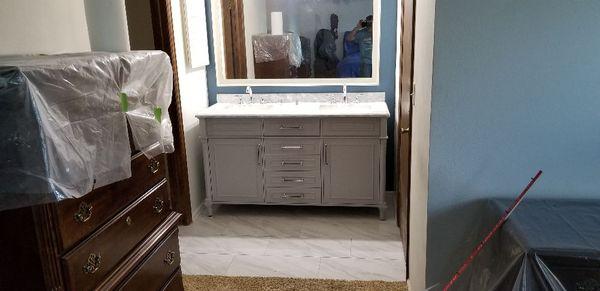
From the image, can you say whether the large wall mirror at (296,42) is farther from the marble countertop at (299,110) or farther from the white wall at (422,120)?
the white wall at (422,120)

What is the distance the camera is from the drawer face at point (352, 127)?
331 cm

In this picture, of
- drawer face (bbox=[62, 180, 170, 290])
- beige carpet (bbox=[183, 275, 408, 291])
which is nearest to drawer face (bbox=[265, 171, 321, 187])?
beige carpet (bbox=[183, 275, 408, 291])

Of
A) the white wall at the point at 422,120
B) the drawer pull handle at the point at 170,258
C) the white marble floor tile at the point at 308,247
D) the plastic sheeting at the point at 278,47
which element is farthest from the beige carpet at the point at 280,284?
the plastic sheeting at the point at 278,47

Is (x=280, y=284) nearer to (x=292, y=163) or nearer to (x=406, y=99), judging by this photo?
(x=292, y=163)

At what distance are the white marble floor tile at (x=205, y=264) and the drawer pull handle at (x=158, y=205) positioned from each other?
111 centimetres

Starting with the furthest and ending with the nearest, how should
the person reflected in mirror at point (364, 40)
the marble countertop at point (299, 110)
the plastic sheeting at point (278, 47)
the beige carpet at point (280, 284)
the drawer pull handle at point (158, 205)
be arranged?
the plastic sheeting at point (278, 47) < the person reflected in mirror at point (364, 40) < the marble countertop at point (299, 110) < the beige carpet at point (280, 284) < the drawer pull handle at point (158, 205)

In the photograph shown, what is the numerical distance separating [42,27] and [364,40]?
250 centimetres

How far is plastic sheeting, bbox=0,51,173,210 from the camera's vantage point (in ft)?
3.27

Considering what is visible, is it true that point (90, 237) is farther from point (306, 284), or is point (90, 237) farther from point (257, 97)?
point (257, 97)

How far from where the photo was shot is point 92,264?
4.37ft

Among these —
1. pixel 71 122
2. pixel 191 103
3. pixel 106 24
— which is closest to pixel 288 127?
pixel 191 103

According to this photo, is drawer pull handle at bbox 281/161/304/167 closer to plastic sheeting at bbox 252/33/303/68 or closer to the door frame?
the door frame

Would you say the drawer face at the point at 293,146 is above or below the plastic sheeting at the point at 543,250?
below

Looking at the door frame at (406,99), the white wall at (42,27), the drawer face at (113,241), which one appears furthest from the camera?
the door frame at (406,99)
